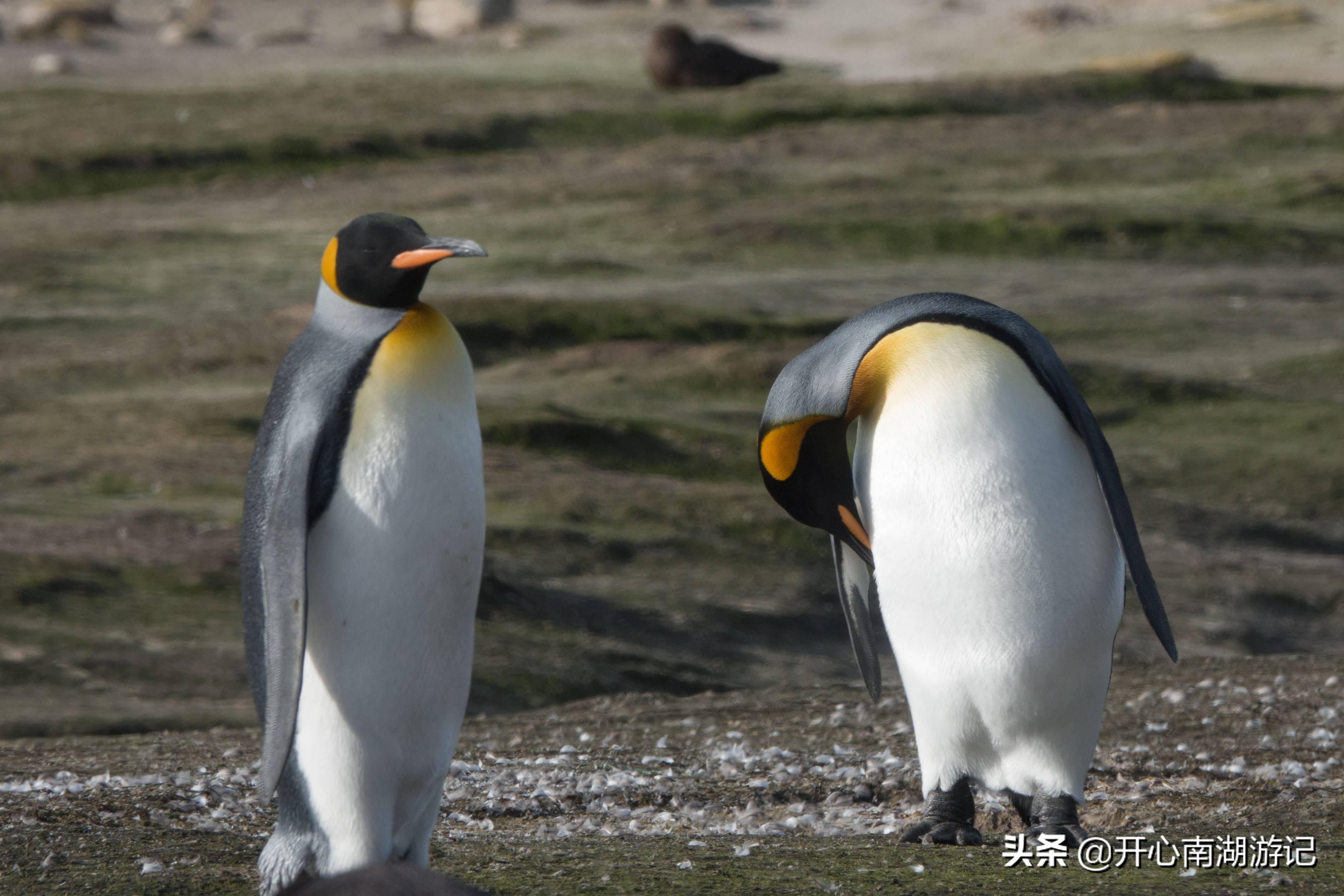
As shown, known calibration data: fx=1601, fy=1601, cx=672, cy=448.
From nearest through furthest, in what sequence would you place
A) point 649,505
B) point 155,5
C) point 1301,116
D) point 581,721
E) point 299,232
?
point 581,721 < point 649,505 < point 299,232 < point 1301,116 < point 155,5

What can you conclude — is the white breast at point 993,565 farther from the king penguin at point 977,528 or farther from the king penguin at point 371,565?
the king penguin at point 371,565

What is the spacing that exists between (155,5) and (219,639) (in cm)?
3357

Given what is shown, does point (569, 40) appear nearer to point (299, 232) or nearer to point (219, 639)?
point (299, 232)

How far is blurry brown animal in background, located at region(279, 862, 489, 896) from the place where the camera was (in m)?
2.54

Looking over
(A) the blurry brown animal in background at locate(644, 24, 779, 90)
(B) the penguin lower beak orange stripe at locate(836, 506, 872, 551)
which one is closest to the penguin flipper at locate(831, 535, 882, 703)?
(B) the penguin lower beak orange stripe at locate(836, 506, 872, 551)

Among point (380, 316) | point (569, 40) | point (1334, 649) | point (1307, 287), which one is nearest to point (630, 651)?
point (1334, 649)

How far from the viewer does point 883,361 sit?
4375 mm

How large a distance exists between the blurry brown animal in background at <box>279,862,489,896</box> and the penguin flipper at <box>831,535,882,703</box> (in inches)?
91.2

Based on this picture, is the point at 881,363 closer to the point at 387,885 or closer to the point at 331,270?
the point at 331,270

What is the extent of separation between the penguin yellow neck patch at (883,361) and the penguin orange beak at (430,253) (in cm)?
125

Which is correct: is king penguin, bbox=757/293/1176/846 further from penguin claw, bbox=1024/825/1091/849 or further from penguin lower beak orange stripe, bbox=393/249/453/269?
penguin lower beak orange stripe, bbox=393/249/453/269

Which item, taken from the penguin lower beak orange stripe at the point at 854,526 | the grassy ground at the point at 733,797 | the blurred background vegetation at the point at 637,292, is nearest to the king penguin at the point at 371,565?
the grassy ground at the point at 733,797

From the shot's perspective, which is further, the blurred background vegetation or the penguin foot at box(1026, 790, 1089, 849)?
the blurred background vegetation

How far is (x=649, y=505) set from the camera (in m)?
10.0
